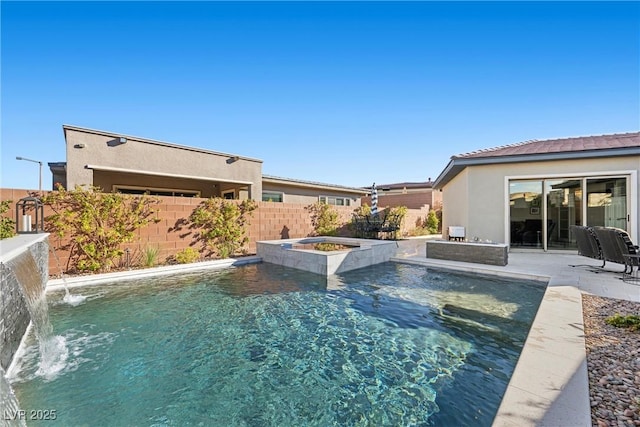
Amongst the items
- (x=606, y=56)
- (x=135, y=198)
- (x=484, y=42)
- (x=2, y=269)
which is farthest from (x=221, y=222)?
(x=606, y=56)

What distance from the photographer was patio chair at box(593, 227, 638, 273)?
6324mm

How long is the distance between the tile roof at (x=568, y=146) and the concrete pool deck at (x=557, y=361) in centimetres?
505

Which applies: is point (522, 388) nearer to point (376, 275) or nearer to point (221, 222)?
point (376, 275)

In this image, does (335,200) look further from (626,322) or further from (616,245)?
(626,322)

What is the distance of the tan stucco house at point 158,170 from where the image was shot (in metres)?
10.3

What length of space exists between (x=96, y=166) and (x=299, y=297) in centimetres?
966

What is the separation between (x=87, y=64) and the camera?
9.23m

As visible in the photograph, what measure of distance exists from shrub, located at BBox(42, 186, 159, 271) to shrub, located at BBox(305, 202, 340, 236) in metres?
8.01

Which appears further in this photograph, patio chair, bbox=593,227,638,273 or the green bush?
patio chair, bbox=593,227,638,273

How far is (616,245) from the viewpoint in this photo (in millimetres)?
6531

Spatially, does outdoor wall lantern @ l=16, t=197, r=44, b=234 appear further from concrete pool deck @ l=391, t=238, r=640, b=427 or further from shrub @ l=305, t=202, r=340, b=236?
shrub @ l=305, t=202, r=340, b=236

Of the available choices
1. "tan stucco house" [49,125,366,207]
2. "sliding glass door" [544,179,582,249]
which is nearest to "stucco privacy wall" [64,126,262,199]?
"tan stucco house" [49,125,366,207]

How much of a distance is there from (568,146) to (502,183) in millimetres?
2872

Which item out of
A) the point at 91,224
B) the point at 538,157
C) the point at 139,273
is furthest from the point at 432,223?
the point at 91,224
